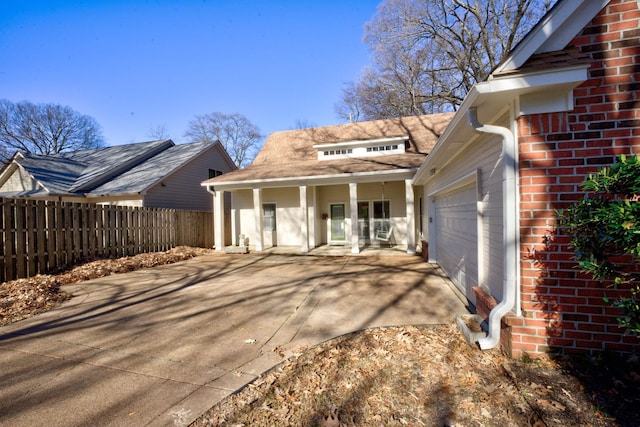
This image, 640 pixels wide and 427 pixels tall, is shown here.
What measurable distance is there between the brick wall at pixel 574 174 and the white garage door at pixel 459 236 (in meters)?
1.45

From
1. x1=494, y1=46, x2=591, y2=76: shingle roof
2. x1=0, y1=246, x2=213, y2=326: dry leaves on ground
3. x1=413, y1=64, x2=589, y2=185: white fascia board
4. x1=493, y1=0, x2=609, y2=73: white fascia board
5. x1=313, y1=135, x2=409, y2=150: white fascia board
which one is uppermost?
x1=313, y1=135, x2=409, y2=150: white fascia board

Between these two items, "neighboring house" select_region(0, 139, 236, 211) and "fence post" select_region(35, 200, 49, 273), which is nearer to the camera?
"fence post" select_region(35, 200, 49, 273)

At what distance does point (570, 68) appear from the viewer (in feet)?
8.21

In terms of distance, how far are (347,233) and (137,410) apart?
10628mm

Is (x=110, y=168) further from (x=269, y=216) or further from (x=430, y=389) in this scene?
(x=430, y=389)

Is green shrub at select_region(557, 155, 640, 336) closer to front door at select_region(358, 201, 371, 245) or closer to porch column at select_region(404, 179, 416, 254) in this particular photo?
porch column at select_region(404, 179, 416, 254)

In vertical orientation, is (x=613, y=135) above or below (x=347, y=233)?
above

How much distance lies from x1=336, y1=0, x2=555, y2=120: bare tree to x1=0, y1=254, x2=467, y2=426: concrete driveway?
46.7ft

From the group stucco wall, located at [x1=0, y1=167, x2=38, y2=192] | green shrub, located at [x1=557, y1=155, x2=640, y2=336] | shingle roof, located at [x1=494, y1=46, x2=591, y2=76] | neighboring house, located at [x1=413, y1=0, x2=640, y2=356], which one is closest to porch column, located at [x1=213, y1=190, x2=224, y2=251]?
stucco wall, located at [x1=0, y1=167, x2=38, y2=192]

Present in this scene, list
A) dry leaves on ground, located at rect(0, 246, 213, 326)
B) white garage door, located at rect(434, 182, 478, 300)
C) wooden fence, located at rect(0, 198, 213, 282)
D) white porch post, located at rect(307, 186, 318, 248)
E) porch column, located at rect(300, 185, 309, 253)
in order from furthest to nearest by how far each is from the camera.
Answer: white porch post, located at rect(307, 186, 318, 248) < porch column, located at rect(300, 185, 309, 253) < wooden fence, located at rect(0, 198, 213, 282) < dry leaves on ground, located at rect(0, 246, 213, 326) < white garage door, located at rect(434, 182, 478, 300)

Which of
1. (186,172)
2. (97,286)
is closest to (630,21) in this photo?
(97,286)

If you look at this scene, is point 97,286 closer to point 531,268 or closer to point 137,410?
point 137,410

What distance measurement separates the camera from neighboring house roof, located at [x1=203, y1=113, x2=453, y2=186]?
35.0 feet

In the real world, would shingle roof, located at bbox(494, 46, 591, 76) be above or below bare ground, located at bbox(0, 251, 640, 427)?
above
